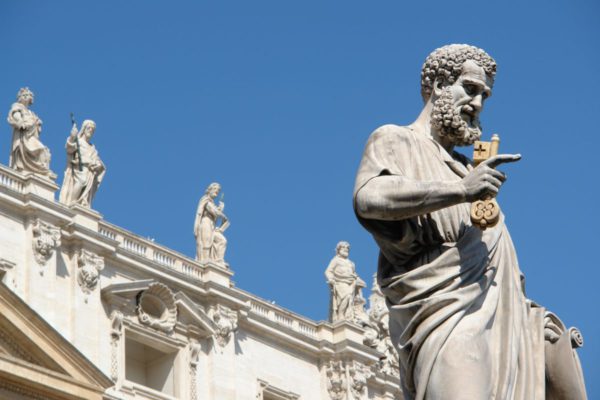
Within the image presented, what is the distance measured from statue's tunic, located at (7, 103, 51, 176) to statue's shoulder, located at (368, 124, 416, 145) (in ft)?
103

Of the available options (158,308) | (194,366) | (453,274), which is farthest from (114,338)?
(453,274)

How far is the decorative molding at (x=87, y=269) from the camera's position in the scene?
37.8 meters

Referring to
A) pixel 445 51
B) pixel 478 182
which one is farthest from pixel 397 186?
pixel 445 51

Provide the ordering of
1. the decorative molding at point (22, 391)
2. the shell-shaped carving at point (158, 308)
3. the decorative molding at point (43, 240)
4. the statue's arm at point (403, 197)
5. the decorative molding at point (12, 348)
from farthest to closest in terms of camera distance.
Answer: the shell-shaped carving at point (158, 308)
the decorative molding at point (43, 240)
the decorative molding at point (12, 348)
the decorative molding at point (22, 391)
the statue's arm at point (403, 197)

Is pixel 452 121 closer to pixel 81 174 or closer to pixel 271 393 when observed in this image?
pixel 81 174

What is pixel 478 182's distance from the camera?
6359 millimetres

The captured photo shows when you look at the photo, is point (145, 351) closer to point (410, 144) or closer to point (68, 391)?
point (68, 391)

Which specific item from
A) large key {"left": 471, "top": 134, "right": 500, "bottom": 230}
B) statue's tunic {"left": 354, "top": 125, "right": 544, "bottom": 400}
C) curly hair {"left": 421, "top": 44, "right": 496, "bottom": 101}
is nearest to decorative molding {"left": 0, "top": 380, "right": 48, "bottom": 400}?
curly hair {"left": 421, "top": 44, "right": 496, "bottom": 101}

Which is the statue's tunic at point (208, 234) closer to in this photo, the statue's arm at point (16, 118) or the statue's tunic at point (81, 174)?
the statue's tunic at point (81, 174)

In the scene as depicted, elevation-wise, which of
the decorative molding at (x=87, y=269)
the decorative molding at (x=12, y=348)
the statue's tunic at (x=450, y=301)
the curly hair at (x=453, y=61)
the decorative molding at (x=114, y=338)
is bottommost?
the statue's tunic at (x=450, y=301)

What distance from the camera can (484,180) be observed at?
6.36 meters

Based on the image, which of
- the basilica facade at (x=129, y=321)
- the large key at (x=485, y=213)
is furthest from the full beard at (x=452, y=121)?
the basilica facade at (x=129, y=321)

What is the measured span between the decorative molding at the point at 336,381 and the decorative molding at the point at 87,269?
7.33 m

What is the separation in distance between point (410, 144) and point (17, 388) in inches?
1176
